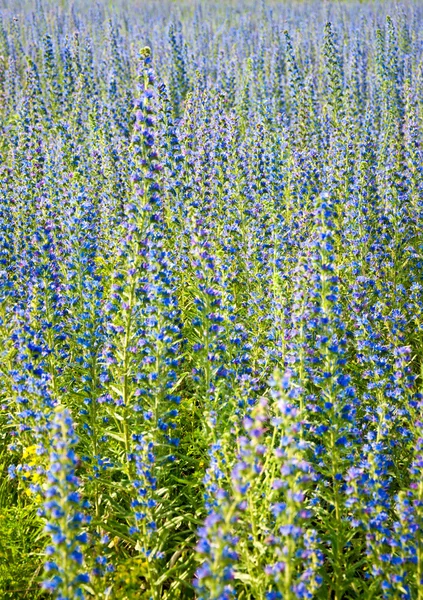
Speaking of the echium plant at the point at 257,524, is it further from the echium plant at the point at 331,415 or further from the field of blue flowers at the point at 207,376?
the echium plant at the point at 331,415

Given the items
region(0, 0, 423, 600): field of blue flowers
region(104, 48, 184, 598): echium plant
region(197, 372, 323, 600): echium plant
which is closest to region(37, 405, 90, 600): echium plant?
region(0, 0, 423, 600): field of blue flowers

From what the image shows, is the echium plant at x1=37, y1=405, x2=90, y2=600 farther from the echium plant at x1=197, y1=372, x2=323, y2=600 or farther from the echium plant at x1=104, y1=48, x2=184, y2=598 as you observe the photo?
the echium plant at x1=104, y1=48, x2=184, y2=598

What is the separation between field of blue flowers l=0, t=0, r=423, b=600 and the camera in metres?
2.88

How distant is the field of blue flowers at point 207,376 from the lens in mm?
2881

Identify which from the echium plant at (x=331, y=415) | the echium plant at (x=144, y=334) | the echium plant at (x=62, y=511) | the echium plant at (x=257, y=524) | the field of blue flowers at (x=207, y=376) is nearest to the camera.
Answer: the echium plant at (x=257, y=524)

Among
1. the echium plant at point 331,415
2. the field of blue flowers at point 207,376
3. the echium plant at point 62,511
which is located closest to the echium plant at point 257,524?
the field of blue flowers at point 207,376

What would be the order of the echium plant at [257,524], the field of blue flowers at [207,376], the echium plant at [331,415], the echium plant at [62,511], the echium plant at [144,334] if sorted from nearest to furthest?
the echium plant at [257,524] < the echium plant at [62,511] < the field of blue flowers at [207,376] < the echium plant at [331,415] < the echium plant at [144,334]

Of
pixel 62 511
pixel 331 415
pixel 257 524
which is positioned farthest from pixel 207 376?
pixel 62 511

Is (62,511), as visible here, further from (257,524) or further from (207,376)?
(207,376)

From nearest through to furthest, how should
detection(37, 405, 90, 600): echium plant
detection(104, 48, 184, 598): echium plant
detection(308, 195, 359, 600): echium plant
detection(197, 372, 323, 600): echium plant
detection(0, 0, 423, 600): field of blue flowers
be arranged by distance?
1. detection(197, 372, 323, 600): echium plant
2. detection(37, 405, 90, 600): echium plant
3. detection(0, 0, 423, 600): field of blue flowers
4. detection(308, 195, 359, 600): echium plant
5. detection(104, 48, 184, 598): echium plant

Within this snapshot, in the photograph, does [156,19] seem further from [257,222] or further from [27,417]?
[27,417]

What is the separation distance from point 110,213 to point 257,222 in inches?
64.9

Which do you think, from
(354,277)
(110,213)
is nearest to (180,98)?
(110,213)

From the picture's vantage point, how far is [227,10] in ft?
105
